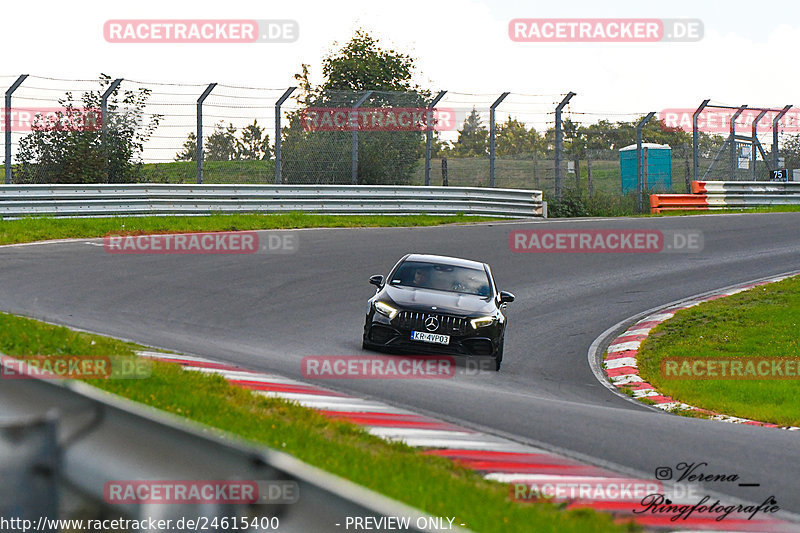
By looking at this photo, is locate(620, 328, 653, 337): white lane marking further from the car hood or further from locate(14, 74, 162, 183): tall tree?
locate(14, 74, 162, 183): tall tree

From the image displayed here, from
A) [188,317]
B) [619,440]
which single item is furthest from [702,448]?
[188,317]

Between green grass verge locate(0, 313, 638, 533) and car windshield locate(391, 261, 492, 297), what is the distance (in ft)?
16.4

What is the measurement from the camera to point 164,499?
3820mm

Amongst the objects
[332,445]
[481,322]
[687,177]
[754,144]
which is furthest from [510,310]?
[754,144]

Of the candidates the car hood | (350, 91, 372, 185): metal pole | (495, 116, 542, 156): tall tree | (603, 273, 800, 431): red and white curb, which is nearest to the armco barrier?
(495, 116, 542, 156): tall tree

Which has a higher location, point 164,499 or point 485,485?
point 164,499

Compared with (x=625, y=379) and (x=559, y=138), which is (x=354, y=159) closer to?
(x=559, y=138)

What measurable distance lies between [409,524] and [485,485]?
8.65 feet

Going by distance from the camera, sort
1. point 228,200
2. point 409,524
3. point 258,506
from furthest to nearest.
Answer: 1. point 228,200
2. point 258,506
3. point 409,524

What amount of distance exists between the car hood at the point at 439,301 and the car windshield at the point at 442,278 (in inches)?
7.9

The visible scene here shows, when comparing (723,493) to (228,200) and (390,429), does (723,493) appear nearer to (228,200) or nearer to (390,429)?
(390,429)

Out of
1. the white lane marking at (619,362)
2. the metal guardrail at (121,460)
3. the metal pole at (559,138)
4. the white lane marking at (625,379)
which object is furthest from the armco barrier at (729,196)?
the metal guardrail at (121,460)

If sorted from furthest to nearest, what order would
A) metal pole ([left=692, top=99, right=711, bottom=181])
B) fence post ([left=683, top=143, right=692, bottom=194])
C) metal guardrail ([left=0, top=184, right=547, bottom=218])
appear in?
fence post ([left=683, top=143, right=692, bottom=194]) → metal pole ([left=692, top=99, right=711, bottom=181]) → metal guardrail ([left=0, top=184, right=547, bottom=218])

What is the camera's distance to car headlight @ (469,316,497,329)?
481 inches
